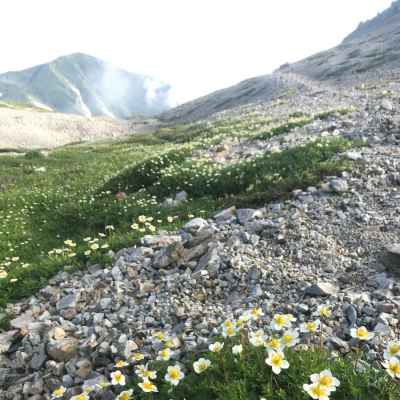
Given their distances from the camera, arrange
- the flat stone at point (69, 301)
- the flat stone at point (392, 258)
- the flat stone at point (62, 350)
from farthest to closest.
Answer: the flat stone at point (69, 301), the flat stone at point (392, 258), the flat stone at point (62, 350)

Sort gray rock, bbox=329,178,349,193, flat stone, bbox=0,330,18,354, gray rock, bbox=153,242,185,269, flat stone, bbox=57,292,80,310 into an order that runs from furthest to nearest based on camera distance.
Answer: gray rock, bbox=329,178,349,193 < gray rock, bbox=153,242,185,269 < flat stone, bbox=57,292,80,310 < flat stone, bbox=0,330,18,354

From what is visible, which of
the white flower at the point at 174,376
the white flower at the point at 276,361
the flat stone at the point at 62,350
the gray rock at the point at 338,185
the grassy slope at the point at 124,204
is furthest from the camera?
the gray rock at the point at 338,185

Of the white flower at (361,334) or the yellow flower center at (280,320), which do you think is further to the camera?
the yellow flower center at (280,320)

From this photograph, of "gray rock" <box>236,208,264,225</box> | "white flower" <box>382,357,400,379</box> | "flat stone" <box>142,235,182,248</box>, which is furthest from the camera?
"gray rock" <box>236,208,264,225</box>

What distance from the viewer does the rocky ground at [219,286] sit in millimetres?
5562

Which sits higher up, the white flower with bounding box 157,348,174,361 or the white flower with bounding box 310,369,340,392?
the white flower with bounding box 310,369,340,392

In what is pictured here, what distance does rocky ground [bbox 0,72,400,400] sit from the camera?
556 centimetres

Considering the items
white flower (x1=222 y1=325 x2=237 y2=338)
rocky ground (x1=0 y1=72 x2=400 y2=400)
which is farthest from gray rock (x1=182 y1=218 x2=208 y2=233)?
white flower (x1=222 y1=325 x2=237 y2=338)

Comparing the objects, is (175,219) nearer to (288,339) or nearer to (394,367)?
(288,339)

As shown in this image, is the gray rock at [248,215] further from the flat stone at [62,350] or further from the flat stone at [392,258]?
the flat stone at [62,350]

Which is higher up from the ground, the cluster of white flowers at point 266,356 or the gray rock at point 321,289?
the cluster of white flowers at point 266,356

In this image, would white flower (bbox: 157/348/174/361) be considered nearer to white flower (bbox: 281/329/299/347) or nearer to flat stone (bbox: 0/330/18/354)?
white flower (bbox: 281/329/299/347)

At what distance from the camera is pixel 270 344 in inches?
158

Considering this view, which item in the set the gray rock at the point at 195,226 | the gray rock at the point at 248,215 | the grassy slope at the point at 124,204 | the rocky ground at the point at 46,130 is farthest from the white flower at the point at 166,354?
the rocky ground at the point at 46,130
